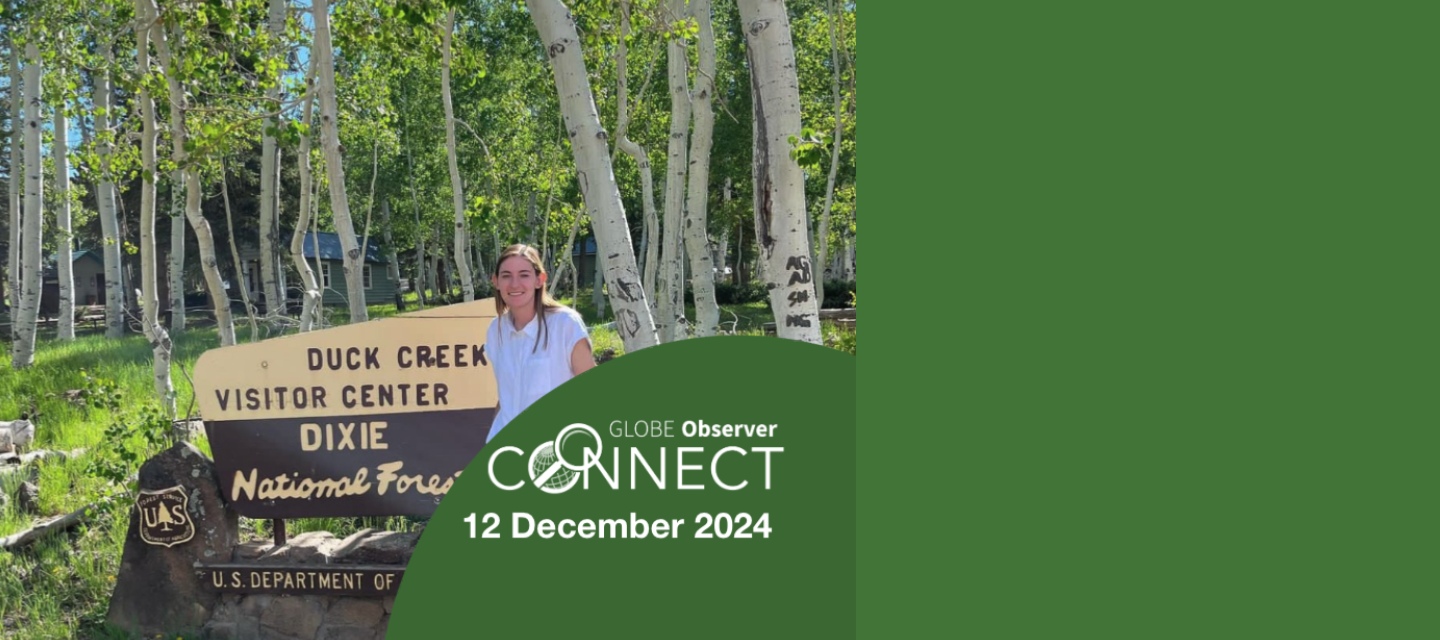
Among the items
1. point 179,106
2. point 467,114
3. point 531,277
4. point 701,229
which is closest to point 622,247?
point 531,277

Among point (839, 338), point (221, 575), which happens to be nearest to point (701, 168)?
point (839, 338)

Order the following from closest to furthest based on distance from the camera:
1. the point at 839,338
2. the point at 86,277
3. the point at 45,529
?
the point at 45,529
the point at 839,338
the point at 86,277

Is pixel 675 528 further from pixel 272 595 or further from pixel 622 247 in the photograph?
pixel 272 595

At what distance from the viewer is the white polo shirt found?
365 centimetres

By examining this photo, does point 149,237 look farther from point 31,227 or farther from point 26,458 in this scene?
point 31,227

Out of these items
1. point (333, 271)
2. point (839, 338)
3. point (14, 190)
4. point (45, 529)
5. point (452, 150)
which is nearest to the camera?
point (45, 529)

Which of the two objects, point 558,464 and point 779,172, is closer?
point 558,464

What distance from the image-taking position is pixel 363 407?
4141mm

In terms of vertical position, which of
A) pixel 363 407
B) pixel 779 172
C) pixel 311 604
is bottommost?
pixel 311 604

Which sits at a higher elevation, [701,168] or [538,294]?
[701,168]

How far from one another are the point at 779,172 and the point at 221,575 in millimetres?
3012

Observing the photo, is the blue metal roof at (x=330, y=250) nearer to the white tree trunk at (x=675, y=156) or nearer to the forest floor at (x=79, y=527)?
the forest floor at (x=79, y=527)

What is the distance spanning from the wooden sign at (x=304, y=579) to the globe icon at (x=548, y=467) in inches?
68.9

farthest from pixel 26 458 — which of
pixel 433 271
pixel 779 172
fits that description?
pixel 433 271
